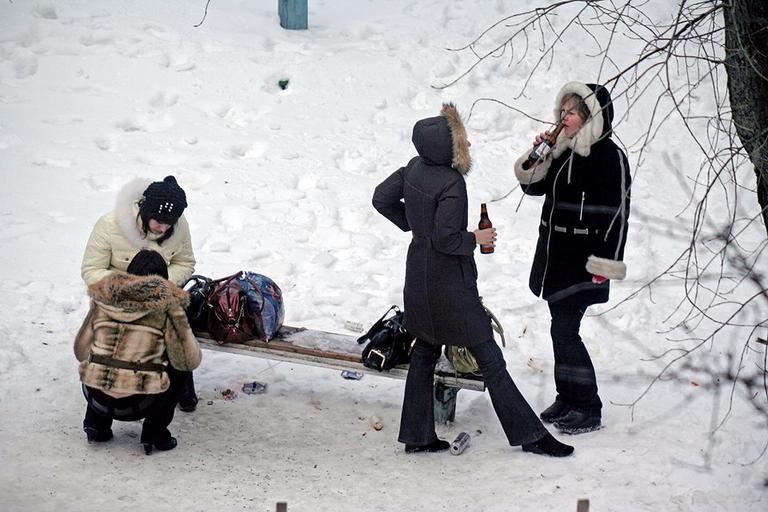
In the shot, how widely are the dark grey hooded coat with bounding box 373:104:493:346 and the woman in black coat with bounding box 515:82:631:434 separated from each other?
18.6 inches

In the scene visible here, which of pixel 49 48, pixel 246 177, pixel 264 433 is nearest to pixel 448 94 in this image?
pixel 246 177

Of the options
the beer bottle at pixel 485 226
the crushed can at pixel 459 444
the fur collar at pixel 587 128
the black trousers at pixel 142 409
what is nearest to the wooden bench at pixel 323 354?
the crushed can at pixel 459 444

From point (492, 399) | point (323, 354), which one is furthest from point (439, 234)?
point (323, 354)

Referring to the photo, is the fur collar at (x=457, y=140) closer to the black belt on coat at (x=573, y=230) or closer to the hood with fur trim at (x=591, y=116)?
the hood with fur trim at (x=591, y=116)

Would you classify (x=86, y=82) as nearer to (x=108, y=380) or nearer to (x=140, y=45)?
(x=140, y=45)

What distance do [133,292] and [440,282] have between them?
1.66 meters

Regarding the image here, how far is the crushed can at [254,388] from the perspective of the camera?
6.36 meters

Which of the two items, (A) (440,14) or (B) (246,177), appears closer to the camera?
(B) (246,177)

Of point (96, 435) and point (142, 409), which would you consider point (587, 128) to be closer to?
point (142, 409)

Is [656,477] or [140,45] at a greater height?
[140,45]

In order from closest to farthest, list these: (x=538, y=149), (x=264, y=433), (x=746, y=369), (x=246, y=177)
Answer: (x=538, y=149) → (x=264, y=433) → (x=746, y=369) → (x=246, y=177)

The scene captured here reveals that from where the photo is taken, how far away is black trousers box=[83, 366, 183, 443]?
5.21 m

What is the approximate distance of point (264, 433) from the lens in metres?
5.86

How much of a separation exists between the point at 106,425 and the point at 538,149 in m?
2.94
